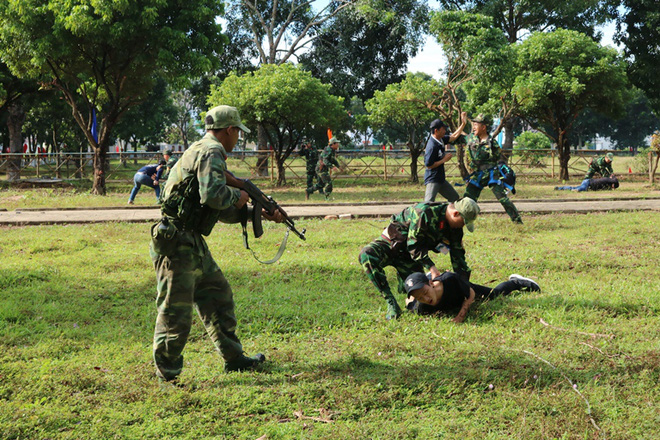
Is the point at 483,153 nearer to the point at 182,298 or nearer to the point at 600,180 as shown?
the point at 182,298

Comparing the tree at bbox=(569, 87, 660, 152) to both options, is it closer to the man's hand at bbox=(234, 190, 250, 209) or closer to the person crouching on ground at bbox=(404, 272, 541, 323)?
the person crouching on ground at bbox=(404, 272, 541, 323)

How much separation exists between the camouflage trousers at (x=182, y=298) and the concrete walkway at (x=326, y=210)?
8.63 m

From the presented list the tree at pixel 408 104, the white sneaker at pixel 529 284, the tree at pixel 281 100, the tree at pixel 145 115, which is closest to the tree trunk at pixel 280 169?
the tree at pixel 281 100

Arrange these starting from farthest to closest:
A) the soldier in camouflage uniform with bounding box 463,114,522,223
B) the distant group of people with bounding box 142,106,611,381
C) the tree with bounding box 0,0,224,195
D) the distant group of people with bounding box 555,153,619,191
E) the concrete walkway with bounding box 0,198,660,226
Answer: the distant group of people with bounding box 555,153,619,191, the tree with bounding box 0,0,224,195, the concrete walkway with bounding box 0,198,660,226, the soldier in camouflage uniform with bounding box 463,114,522,223, the distant group of people with bounding box 142,106,611,381

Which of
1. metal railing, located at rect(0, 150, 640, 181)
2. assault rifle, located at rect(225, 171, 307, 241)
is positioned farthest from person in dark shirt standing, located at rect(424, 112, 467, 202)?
metal railing, located at rect(0, 150, 640, 181)

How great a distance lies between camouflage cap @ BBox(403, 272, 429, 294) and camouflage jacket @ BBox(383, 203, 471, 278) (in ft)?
0.84

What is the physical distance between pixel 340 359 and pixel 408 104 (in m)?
19.6

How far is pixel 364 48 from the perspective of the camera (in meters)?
30.8

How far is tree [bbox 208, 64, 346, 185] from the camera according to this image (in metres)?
21.5

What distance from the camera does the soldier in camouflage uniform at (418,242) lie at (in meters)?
5.34

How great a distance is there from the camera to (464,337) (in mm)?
5051

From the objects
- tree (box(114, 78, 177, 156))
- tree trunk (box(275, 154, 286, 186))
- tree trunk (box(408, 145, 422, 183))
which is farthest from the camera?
tree (box(114, 78, 177, 156))

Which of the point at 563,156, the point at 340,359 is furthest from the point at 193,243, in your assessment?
the point at 563,156

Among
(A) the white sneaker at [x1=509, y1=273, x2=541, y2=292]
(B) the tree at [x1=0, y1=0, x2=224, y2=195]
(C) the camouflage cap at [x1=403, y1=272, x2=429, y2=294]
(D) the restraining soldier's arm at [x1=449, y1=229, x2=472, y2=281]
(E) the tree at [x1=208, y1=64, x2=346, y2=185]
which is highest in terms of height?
(B) the tree at [x1=0, y1=0, x2=224, y2=195]
